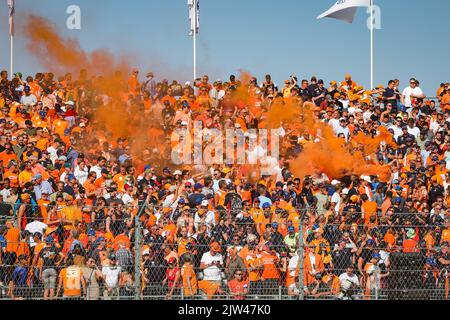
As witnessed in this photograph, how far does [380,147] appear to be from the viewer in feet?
69.2

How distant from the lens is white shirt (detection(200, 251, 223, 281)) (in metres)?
13.6

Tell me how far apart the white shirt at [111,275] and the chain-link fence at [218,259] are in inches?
0.6

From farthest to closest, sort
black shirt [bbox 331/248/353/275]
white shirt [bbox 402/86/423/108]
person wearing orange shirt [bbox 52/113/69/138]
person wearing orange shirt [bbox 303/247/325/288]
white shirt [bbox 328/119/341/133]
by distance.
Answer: white shirt [bbox 402/86/423/108] < white shirt [bbox 328/119/341/133] < person wearing orange shirt [bbox 52/113/69/138] < black shirt [bbox 331/248/353/275] < person wearing orange shirt [bbox 303/247/325/288]

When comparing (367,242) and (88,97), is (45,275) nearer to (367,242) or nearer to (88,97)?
(367,242)

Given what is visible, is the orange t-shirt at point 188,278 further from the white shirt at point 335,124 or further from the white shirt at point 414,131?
the white shirt at point 414,131

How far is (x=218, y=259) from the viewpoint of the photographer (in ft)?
45.7

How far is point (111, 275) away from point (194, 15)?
1480cm

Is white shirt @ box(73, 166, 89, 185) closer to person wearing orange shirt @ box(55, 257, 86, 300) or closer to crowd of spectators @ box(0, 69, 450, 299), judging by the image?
crowd of spectators @ box(0, 69, 450, 299)

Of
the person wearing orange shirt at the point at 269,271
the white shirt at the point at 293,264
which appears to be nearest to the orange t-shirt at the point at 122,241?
the person wearing orange shirt at the point at 269,271

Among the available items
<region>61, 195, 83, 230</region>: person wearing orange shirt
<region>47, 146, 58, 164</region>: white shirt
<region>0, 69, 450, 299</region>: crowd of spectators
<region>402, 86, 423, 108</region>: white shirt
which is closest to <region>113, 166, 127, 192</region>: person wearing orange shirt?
<region>0, 69, 450, 299</region>: crowd of spectators

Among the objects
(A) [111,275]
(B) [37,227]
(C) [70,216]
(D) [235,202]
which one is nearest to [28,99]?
(D) [235,202]

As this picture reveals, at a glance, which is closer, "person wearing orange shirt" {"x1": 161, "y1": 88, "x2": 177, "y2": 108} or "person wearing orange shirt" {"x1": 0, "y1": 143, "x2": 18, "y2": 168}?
"person wearing orange shirt" {"x1": 0, "y1": 143, "x2": 18, "y2": 168}

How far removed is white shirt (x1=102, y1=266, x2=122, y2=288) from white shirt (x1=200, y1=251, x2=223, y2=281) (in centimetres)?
123

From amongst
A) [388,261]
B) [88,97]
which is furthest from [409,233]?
[88,97]
